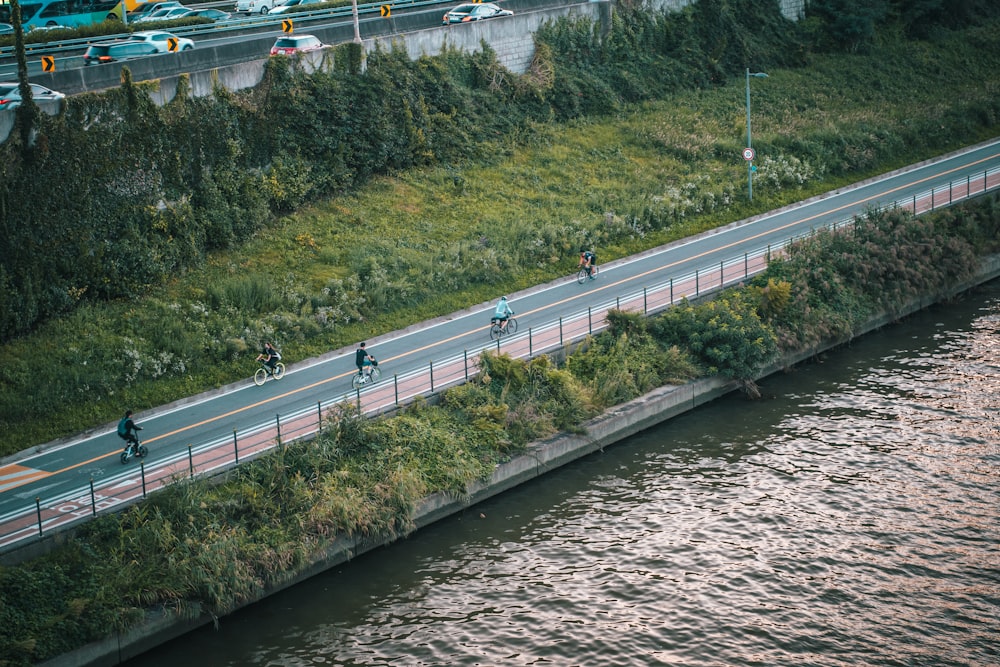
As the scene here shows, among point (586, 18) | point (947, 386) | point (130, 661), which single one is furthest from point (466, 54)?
point (130, 661)

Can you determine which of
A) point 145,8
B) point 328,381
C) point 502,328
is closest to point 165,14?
point 145,8

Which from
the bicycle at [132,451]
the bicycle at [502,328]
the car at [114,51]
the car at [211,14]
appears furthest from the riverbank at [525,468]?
the car at [211,14]

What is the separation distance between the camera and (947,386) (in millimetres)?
32656

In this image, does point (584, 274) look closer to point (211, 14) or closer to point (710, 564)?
point (710, 564)

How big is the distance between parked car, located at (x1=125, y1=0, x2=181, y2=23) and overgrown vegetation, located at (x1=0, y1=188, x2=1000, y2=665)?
125 ft

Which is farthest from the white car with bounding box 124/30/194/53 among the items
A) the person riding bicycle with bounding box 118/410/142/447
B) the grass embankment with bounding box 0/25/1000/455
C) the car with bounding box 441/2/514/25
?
the person riding bicycle with bounding box 118/410/142/447

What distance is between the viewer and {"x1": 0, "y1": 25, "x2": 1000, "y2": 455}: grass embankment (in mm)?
31062

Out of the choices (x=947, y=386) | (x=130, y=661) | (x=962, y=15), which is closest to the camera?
(x=130, y=661)

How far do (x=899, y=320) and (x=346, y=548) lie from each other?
2449 cm

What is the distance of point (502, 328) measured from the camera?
34.2 m

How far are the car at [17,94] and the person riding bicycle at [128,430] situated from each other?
45.3 ft

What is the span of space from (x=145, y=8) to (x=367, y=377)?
127 ft

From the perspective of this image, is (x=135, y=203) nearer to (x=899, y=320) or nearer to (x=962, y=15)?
(x=899, y=320)

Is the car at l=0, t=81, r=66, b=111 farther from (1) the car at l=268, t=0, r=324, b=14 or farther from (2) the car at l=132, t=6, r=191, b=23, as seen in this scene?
(1) the car at l=268, t=0, r=324, b=14
